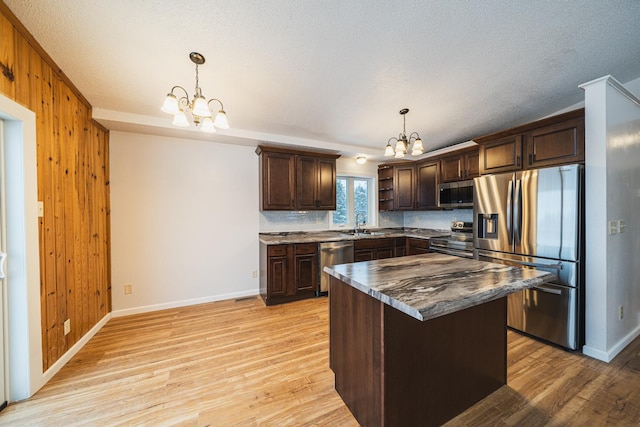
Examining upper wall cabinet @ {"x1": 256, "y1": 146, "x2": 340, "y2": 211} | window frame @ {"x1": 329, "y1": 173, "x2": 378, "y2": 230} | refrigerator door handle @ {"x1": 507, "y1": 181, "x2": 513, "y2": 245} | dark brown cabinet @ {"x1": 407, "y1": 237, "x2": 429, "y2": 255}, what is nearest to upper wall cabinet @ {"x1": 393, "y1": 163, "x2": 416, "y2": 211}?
window frame @ {"x1": 329, "y1": 173, "x2": 378, "y2": 230}

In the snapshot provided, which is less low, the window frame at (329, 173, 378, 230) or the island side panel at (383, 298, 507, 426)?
the window frame at (329, 173, 378, 230)

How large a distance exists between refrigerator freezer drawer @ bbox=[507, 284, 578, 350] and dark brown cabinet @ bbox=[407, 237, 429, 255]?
1421 mm

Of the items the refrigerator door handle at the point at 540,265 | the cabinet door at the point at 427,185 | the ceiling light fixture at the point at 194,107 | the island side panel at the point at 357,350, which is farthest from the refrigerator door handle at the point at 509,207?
the ceiling light fixture at the point at 194,107

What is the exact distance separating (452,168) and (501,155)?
1.08 metres

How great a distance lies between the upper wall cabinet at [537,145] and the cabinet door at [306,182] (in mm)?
2293

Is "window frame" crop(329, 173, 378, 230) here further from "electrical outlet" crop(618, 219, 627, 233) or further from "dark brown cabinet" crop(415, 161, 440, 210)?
"electrical outlet" crop(618, 219, 627, 233)

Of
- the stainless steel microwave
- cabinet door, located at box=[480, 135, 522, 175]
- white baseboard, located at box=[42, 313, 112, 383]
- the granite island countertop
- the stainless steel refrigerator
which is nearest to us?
the granite island countertop

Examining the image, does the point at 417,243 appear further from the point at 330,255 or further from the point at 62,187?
the point at 62,187

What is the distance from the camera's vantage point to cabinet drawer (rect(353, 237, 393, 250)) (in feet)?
12.4

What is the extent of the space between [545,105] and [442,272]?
2.64 m

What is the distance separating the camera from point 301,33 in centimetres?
158

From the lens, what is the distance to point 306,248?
3.47 metres

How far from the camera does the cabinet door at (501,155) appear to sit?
2539 millimetres

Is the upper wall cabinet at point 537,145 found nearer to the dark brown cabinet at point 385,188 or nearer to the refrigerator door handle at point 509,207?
the refrigerator door handle at point 509,207
